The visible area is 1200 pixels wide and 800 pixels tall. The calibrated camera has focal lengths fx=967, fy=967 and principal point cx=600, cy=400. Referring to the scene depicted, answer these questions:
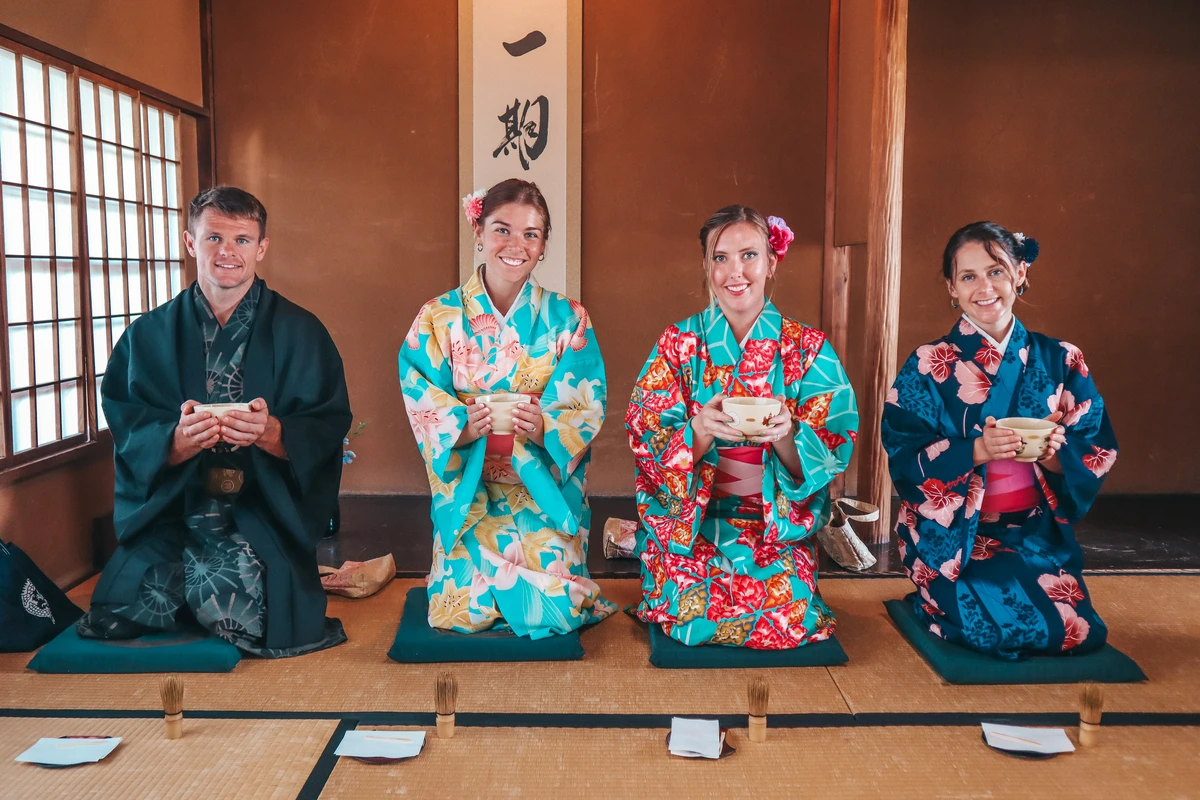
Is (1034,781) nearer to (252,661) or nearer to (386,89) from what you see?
(252,661)

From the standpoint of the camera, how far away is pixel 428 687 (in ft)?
10.1

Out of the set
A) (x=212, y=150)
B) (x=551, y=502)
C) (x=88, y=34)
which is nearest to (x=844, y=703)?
(x=551, y=502)

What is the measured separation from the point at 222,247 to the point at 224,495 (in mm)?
891

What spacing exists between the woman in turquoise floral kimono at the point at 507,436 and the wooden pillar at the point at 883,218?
1.70 meters

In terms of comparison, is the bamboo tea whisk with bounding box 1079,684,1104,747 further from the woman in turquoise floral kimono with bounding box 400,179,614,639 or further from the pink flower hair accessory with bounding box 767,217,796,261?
the pink flower hair accessory with bounding box 767,217,796,261

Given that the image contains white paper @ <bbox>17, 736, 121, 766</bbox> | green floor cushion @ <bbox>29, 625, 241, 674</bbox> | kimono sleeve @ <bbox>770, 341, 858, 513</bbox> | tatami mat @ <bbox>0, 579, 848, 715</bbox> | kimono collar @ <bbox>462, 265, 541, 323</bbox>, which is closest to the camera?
white paper @ <bbox>17, 736, 121, 766</bbox>

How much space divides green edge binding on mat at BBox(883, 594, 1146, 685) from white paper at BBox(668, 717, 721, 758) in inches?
35.0

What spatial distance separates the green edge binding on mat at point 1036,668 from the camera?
3.11 meters

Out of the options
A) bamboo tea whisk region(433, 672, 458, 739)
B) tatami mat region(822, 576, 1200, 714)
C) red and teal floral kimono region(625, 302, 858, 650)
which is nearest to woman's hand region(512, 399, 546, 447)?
red and teal floral kimono region(625, 302, 858, 650)

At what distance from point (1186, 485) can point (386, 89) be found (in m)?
5.34

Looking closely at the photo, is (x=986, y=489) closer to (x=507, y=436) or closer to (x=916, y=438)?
(x=916, y=438)

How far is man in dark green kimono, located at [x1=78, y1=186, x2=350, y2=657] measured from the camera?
333 cm

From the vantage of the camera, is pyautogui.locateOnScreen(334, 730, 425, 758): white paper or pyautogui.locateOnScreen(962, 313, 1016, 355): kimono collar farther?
pyautogui.locateOnScreen(962, 313, 1016, 355): kimono collar

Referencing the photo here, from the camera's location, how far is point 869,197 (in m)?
4.76
